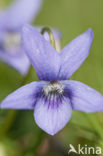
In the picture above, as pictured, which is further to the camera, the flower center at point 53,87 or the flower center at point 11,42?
the flower center at point 11,42

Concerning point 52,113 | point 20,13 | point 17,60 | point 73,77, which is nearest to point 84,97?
point 52,113

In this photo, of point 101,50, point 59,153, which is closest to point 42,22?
point 101,50

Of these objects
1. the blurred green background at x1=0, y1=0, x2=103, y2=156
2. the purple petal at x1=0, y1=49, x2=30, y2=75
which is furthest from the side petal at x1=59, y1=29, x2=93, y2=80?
the purple petal at x1=0, y1=49, x2=30, y2=75

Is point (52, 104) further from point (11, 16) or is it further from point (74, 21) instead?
point (74, 21)

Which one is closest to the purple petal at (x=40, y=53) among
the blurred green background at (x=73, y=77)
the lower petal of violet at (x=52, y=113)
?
the lower petal of violet at (x=52, y=113)

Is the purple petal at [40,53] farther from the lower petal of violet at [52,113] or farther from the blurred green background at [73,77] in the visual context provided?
the blurred green background at [73,77]

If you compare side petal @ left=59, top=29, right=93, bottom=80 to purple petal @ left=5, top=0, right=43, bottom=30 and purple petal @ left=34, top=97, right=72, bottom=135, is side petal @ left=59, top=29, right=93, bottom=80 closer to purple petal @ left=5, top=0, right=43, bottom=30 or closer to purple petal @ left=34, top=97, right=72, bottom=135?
purple petal @ left=34, top=97, right=72, bottom=135
